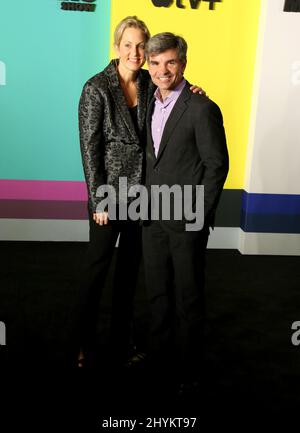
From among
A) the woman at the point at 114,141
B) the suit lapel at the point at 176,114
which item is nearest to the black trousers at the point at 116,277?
the woman at the point at 114,141

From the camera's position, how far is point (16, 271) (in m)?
3.77

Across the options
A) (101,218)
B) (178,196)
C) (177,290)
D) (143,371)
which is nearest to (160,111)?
(178,196)

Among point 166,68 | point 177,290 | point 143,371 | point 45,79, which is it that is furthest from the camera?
point 45,79

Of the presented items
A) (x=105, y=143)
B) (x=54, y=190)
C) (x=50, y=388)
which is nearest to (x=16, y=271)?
(x=54, y=190)

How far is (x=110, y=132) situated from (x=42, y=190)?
2.16 meters

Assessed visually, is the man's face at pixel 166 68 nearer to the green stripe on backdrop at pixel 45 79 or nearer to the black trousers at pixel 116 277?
the black trousers at pixel 116 277

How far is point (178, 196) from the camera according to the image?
2283mm

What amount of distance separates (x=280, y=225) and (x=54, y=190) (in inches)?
69.6

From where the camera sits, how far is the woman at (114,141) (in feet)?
7.45

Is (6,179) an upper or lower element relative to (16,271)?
upper

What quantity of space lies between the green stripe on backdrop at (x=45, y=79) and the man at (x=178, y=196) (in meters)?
1.99

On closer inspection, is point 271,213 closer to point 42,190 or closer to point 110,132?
point 42,190
